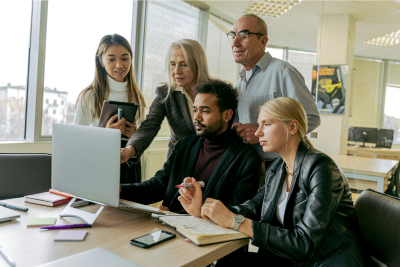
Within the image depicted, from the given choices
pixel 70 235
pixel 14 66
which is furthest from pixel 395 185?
pixel 14 66

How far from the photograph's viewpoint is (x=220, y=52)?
177 inches

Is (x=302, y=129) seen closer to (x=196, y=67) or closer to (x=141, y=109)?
(x=196, y=67)

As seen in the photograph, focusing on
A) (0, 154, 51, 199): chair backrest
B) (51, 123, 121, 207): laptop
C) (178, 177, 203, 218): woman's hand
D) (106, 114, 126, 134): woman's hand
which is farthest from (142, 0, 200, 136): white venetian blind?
(178, 177, 203, 218): woman's hand

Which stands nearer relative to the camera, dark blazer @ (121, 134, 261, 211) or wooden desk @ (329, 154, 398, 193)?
dark blazer @ (121, 134, 261, 211)

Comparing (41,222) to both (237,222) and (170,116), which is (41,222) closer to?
(237,222)

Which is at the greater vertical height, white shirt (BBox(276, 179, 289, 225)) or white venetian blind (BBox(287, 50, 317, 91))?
white venetian blind (BBox(287, 50, 317, 91))

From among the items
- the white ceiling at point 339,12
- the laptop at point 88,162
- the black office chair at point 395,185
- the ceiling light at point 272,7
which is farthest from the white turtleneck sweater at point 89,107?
the black office chair at point 395,185

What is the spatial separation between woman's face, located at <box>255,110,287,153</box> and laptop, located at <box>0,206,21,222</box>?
3.58 ft

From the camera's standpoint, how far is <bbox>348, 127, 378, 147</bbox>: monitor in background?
11.1 feet

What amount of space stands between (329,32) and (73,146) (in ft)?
10.5

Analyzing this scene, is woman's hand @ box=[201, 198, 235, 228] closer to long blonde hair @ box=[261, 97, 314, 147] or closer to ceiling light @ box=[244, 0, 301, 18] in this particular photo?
long blonde hair @ box=[261, 97, 314, 147]

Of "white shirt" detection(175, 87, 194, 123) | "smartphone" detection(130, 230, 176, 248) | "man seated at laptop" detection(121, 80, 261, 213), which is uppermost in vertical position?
"white shirt" detection(175, 87, 194, 123)

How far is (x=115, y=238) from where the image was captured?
1.10m

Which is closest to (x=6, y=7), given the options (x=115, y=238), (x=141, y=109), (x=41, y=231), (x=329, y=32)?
(x=141, y=109)
